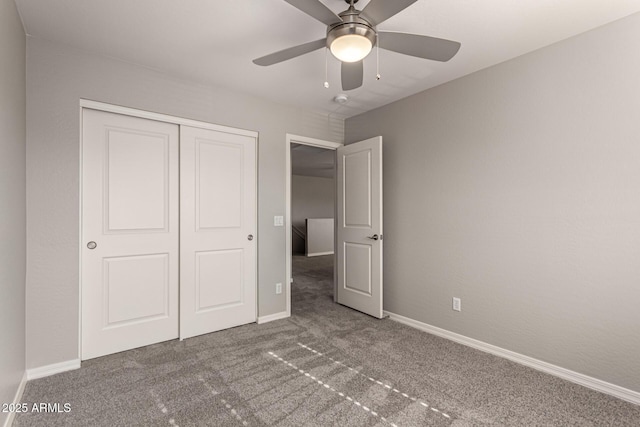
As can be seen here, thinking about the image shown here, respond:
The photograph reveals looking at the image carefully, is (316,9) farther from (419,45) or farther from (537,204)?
(537,204)

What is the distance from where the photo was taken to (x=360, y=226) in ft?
11.8

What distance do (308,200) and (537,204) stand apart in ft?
26.1

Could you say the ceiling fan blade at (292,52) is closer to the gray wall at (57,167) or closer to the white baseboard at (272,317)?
the gray wall at (57,167)

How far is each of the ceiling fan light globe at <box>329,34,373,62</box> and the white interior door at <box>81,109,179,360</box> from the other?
5.99 feet

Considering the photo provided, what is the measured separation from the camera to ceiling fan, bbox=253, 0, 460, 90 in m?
1.51

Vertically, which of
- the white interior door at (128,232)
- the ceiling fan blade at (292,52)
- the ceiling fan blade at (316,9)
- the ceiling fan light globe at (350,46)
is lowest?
the white interior door at (128,232)

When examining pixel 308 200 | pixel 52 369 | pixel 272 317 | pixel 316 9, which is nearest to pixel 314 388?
pixel 272 317

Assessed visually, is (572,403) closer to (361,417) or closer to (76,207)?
(361,417)

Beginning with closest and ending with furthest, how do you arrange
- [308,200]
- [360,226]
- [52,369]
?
[52,369] < [360,226] < [308,200]

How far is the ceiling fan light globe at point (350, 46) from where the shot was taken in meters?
1.63

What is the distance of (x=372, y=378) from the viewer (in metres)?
2.17

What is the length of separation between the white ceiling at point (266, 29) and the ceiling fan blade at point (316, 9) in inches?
10.7

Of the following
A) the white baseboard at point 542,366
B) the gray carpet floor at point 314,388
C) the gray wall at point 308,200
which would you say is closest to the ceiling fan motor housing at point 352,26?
the gray carpet floor at point 314,388

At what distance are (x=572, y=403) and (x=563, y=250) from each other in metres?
0.97
